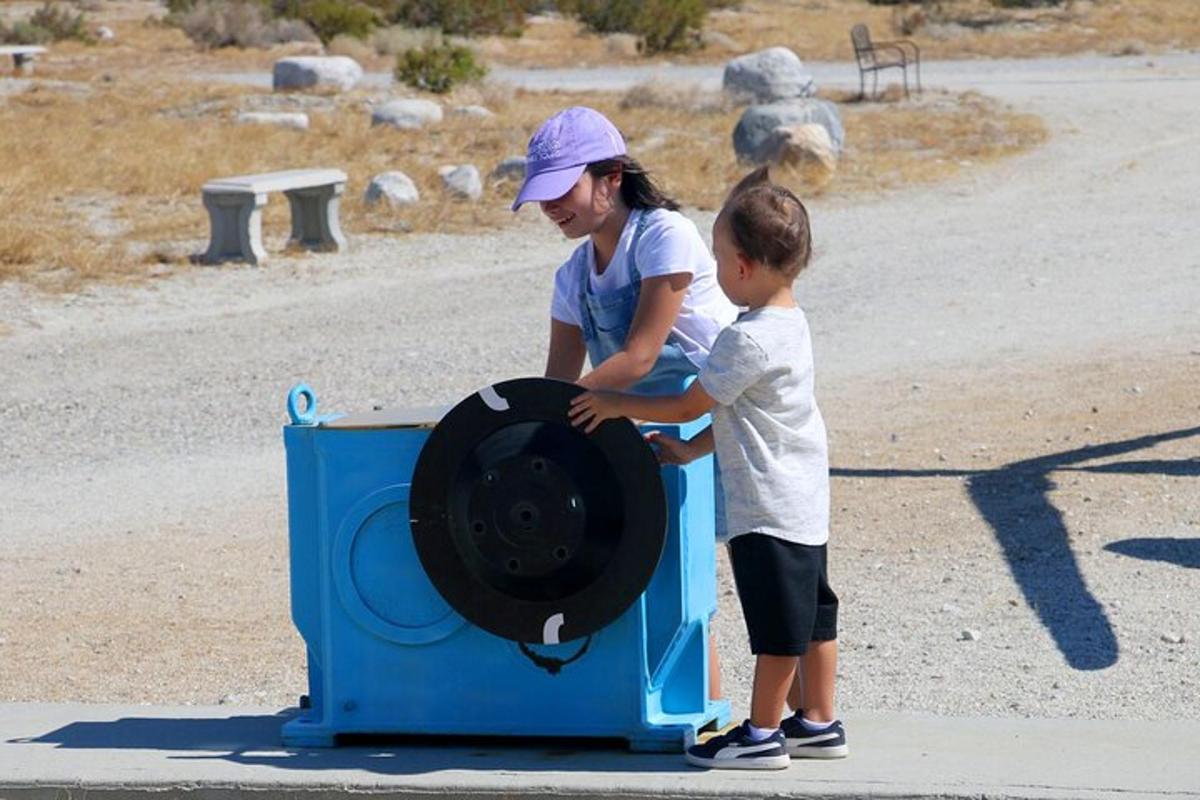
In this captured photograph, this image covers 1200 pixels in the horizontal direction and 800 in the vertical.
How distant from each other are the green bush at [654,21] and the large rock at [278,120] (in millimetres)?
17103

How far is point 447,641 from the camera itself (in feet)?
13.9

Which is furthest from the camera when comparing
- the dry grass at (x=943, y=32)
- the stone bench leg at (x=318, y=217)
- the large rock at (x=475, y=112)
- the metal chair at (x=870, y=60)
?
the dry grass at (x=943, y=32)

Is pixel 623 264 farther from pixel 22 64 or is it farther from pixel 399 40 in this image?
pixel 399 40

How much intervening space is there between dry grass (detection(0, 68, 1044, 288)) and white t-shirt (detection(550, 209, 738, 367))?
32.6 feet

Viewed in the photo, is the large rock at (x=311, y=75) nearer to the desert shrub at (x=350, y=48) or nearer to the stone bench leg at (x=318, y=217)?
the desert shrub at (x=350, y=48)

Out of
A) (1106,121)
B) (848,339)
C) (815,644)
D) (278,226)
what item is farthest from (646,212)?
(1106,121)

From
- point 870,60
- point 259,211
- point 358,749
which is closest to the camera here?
point 358,749

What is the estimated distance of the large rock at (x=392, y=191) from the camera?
17.0 meters

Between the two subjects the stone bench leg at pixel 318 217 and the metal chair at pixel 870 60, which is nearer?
the stone bench leg at pixel 318 217

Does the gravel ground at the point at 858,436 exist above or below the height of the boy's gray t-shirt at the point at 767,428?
below

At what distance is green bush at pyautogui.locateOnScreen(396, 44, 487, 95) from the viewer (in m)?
28.2

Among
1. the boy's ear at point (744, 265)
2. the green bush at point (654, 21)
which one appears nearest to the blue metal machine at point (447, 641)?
the boy's ear at point (744, 265)

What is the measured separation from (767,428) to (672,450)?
0.89 feet

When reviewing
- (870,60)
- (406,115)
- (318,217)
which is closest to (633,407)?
(318,217)
